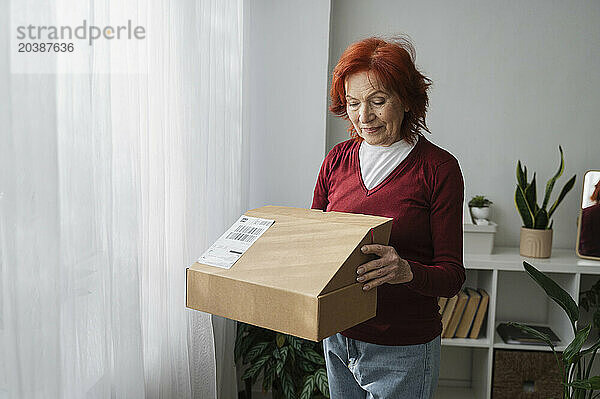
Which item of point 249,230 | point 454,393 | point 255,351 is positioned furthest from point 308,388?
point 249,230

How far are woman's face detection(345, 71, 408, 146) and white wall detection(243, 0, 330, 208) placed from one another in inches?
54.1

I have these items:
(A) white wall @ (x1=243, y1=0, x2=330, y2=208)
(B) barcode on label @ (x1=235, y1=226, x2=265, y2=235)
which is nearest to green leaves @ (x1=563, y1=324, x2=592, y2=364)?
(B) barcode on label @ (x1=235, y1=226, x2=265, y2=235)

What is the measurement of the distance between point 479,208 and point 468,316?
54 centimetres

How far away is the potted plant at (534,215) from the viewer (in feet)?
9.41

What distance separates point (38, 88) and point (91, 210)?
1.00 ft

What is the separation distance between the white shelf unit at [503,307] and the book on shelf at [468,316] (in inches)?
1.5

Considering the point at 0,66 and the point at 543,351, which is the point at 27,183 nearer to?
the point at 0,66

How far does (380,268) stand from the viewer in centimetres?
132

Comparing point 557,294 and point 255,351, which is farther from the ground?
point 557,294

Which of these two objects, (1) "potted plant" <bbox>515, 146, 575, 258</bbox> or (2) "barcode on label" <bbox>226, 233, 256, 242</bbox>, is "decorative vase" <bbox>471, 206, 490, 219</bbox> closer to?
(1) "potted plant" <bbox>515, 146, 575, 258</bbox>

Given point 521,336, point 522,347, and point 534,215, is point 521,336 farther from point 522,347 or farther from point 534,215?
point 534,215

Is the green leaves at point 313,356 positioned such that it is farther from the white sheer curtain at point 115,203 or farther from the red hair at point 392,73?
the red hair at point 392,73

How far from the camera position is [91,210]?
4.11 ft

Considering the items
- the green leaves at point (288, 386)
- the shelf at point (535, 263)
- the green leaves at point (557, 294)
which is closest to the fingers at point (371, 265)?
the green leaves at point (557, 294)
